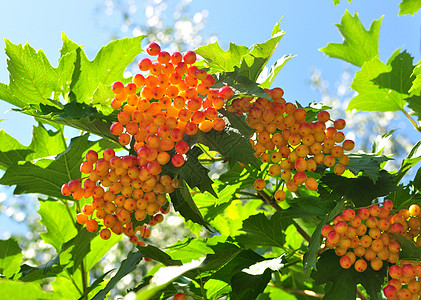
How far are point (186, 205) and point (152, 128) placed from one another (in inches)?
10.7

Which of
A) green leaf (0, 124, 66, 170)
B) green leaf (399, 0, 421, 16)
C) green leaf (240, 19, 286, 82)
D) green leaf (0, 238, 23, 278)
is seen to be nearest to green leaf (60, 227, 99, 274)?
green leaf (0, 238, 23, 278)

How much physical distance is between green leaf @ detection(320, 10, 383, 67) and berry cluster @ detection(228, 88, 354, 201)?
42.7 inches

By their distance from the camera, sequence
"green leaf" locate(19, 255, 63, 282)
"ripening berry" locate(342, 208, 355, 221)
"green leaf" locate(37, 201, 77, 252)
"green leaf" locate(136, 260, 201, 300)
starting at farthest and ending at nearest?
1. "green leaf" locate(37, 201, 77, 252)
2. "green leaf" locate(19, 255, 63, 282)
3. "ripening berry" locate(342, 208, 355, 221)
4. "green leaf" locate(136, 260, 201, 300)

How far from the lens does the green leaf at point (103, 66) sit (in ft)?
5.32

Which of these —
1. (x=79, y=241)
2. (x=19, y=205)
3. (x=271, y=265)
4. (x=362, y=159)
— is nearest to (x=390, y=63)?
(x=362, y=159)

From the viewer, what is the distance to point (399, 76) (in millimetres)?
1950

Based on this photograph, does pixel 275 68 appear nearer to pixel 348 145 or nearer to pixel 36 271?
pixel 348 145

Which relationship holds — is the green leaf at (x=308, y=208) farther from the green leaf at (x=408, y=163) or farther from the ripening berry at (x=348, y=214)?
the green leaf at (x=408, y=163)

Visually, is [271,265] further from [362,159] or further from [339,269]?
[362,159]

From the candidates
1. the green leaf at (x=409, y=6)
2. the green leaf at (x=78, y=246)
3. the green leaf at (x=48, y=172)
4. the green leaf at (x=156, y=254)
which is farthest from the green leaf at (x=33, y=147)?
the green leaf at (x=409, y=6)

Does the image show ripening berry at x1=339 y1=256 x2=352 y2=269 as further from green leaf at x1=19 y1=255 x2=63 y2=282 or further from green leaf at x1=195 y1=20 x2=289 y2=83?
green leaf at x1=19 y1=255 x2=63 y2=282

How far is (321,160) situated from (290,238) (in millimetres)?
1080

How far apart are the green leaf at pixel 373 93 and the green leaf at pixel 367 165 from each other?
21.8 inches

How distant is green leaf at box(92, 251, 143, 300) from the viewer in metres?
1.30
